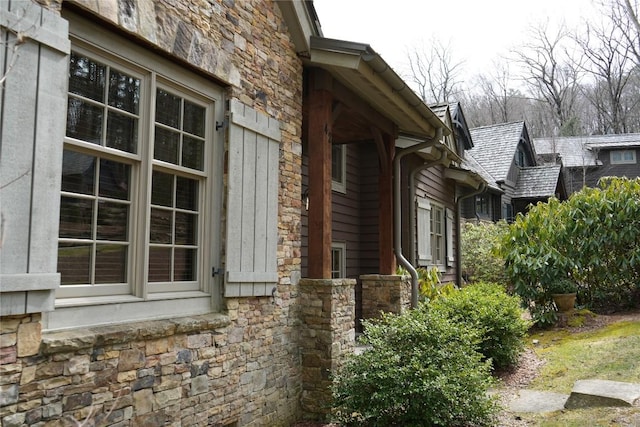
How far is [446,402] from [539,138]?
35705 millimetres

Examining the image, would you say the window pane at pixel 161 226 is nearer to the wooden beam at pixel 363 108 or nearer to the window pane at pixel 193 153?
the window pane at pixel 193 153

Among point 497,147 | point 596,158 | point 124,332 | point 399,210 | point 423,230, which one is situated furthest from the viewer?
point 596,158

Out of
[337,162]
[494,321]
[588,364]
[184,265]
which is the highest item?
[337,162]

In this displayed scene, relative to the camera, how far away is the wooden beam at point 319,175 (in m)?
5.58

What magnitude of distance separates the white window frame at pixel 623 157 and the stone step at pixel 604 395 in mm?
29751

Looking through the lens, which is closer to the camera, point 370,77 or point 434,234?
point 370,77

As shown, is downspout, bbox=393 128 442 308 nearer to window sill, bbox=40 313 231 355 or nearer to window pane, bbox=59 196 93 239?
window sill, bbox=40 313 231 355

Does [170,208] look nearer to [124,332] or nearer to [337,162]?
[124,332]

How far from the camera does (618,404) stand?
16.6ft

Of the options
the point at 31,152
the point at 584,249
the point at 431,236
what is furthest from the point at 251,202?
the point at 431,236

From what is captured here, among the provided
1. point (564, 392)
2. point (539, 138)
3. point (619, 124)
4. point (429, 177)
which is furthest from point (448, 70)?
point (564, 392)

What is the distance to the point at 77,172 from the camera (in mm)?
3312

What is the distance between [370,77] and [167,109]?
8.05 ft

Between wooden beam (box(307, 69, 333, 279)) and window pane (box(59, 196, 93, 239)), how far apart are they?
270 centimetres
